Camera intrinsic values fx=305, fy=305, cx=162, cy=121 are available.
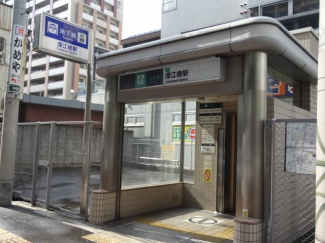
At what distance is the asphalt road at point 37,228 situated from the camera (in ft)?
17.5

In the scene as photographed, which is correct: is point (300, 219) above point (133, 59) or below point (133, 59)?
below

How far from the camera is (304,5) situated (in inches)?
611

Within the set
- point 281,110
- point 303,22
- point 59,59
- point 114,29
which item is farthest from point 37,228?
point 114,29

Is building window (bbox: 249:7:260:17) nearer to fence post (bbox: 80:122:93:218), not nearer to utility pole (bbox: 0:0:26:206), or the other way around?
utility pole (bbox: 0:0:26:206)

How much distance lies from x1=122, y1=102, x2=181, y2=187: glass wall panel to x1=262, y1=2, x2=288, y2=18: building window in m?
11.5

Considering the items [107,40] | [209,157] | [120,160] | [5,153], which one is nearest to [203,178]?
[209,157]

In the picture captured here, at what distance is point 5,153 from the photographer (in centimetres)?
775

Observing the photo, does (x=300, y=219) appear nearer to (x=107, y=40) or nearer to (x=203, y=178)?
(x=203, y=178)

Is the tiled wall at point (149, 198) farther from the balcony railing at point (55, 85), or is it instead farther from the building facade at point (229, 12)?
the balcony railing at point (55, 85)

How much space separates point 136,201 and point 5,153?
11.9 ft

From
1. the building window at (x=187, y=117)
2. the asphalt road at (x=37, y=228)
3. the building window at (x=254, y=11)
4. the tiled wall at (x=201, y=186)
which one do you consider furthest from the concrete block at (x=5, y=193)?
the building window at (x=254, y=11)

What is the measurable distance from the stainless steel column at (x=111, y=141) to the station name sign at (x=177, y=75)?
38cm

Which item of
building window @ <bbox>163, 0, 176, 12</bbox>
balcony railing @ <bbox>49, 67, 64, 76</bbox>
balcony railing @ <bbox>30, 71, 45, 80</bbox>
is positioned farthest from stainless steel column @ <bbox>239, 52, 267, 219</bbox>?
balcony railing @ <bbox>30, 71, 45, 80</bbox>

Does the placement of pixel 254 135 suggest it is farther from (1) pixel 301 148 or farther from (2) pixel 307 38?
(2) pixel 307 38
